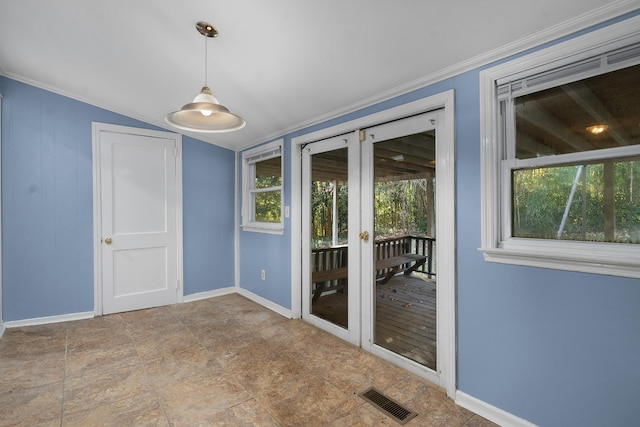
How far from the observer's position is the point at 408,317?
262 cm

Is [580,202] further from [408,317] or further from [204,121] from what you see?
[204,121]

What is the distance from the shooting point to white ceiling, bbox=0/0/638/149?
170 cm

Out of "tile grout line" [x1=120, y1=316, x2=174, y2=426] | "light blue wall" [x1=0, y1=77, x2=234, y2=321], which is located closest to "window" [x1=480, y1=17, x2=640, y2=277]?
"tile grout line" [x1=120, y1=316, x2=174, y2=426]

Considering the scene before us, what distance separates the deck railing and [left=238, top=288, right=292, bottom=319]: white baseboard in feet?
2.32

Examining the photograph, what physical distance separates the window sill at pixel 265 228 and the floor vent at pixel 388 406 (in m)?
2.09

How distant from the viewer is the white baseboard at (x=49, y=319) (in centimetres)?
336

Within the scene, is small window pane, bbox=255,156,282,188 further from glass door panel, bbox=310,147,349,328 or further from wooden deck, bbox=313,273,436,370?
wooden deck, bbox=313,273,436,370

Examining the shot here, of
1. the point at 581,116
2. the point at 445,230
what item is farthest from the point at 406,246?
the point at 581,116

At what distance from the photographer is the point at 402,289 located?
2.64 meters

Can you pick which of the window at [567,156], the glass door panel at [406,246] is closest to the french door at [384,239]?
the glass door panel at [406,246]

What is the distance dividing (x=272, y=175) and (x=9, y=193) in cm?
284

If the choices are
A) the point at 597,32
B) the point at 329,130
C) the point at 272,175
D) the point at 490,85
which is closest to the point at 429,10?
the point at 490,85

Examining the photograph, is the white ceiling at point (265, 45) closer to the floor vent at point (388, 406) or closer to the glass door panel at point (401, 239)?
the glass door panel at point (401, 239)

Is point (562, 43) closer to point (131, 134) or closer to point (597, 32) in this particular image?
point (597, 32)
